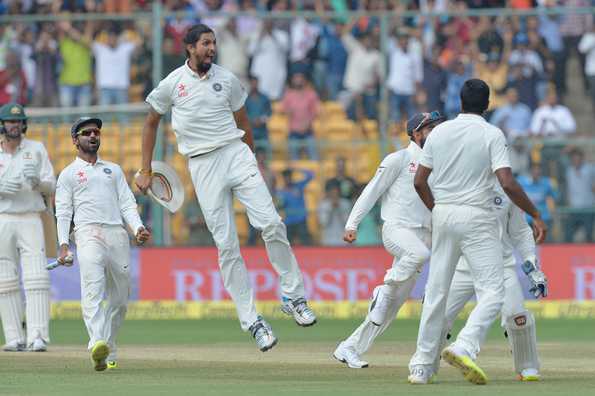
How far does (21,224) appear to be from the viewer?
48.9 ft

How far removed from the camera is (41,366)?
12555mm

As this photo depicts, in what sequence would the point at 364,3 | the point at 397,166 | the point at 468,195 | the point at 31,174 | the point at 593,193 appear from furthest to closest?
the point at 364,3 → the point at 593,193 → the point at 31,174 → the point at 397,166 → the point at 468,195

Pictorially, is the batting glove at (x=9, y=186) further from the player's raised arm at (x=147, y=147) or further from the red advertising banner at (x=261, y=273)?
the red advertising banner at (x=261, y=273)

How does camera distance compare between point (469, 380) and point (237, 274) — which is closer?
point (469, 380)

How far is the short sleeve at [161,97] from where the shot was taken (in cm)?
1248

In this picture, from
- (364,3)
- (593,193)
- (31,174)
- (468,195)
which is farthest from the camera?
(364,3)

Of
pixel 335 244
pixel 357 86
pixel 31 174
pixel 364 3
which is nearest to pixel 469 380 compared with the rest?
pixel 31 174

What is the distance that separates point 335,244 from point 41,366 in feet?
29.2

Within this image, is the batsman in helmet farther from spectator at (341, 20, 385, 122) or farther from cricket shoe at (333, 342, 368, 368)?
spectator at (341, 20, 385, 122)

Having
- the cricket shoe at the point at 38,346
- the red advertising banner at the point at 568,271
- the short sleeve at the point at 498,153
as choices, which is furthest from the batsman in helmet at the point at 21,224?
the red advertising banner at the point at 568,271

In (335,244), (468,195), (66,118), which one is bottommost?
(335,244)

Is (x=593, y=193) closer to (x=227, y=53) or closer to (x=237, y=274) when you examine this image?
(x=227, y=53)

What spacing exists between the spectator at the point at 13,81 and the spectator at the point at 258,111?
340 centimetres

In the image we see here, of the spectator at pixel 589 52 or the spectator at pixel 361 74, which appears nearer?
the spectator at pixel 361 74
